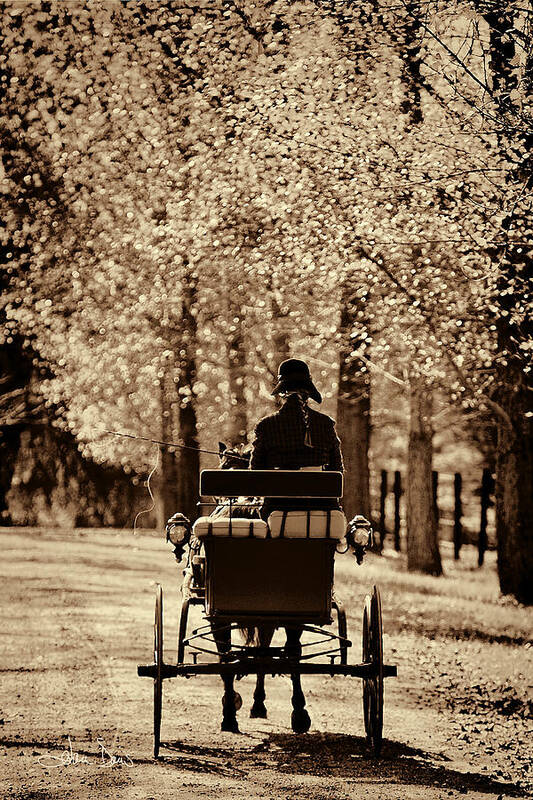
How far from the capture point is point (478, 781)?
728cm

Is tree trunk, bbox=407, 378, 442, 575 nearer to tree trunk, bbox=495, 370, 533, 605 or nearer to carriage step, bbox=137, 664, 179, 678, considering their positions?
tree trunk, bbox=495, 370, 533, 605

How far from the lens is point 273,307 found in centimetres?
2300

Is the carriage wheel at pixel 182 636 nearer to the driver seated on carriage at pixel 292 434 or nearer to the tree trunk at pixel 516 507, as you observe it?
the driver seated on carriage at pixel 292 434

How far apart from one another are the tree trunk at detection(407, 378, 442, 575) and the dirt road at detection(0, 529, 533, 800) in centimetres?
360

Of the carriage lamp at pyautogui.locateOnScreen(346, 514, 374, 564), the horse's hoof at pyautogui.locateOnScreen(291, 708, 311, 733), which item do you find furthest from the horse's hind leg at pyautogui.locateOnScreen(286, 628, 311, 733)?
the carriage lamp at pyautogui.locateOnScreen(346, 514, 374, 564)

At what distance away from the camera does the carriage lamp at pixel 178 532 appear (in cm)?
827

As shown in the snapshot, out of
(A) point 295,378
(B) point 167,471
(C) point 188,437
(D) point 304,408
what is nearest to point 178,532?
(D) point 304,408

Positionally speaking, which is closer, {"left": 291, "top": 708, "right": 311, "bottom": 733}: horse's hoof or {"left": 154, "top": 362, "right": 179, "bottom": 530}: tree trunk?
{"left": 291, "top": 708, "right": 311, "bottom": 733}: horse's hoof

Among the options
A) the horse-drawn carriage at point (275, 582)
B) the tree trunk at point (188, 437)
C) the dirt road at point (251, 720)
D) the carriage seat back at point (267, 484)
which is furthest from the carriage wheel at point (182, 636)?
the tree trunk at point (188, 437)

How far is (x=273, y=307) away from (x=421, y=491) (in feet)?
14.5

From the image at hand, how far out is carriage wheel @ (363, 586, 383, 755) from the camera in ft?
25.5

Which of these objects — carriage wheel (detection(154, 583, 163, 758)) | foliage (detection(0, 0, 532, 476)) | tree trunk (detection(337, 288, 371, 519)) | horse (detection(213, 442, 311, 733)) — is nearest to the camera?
carriage wheel (detection(154, 583, 163, 758))

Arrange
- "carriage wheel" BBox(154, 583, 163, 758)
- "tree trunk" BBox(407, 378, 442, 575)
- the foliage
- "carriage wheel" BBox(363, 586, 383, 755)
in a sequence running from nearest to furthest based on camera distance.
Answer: "carriage wheel" BBox(154, 583, 163, 758) < "carriage wheel" BBox(363, 586, 383, 755) < the foliage < "tree trunk" BBox(407, 378, 442, 575)

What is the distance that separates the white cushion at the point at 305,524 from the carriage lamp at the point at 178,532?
67 centimetres
